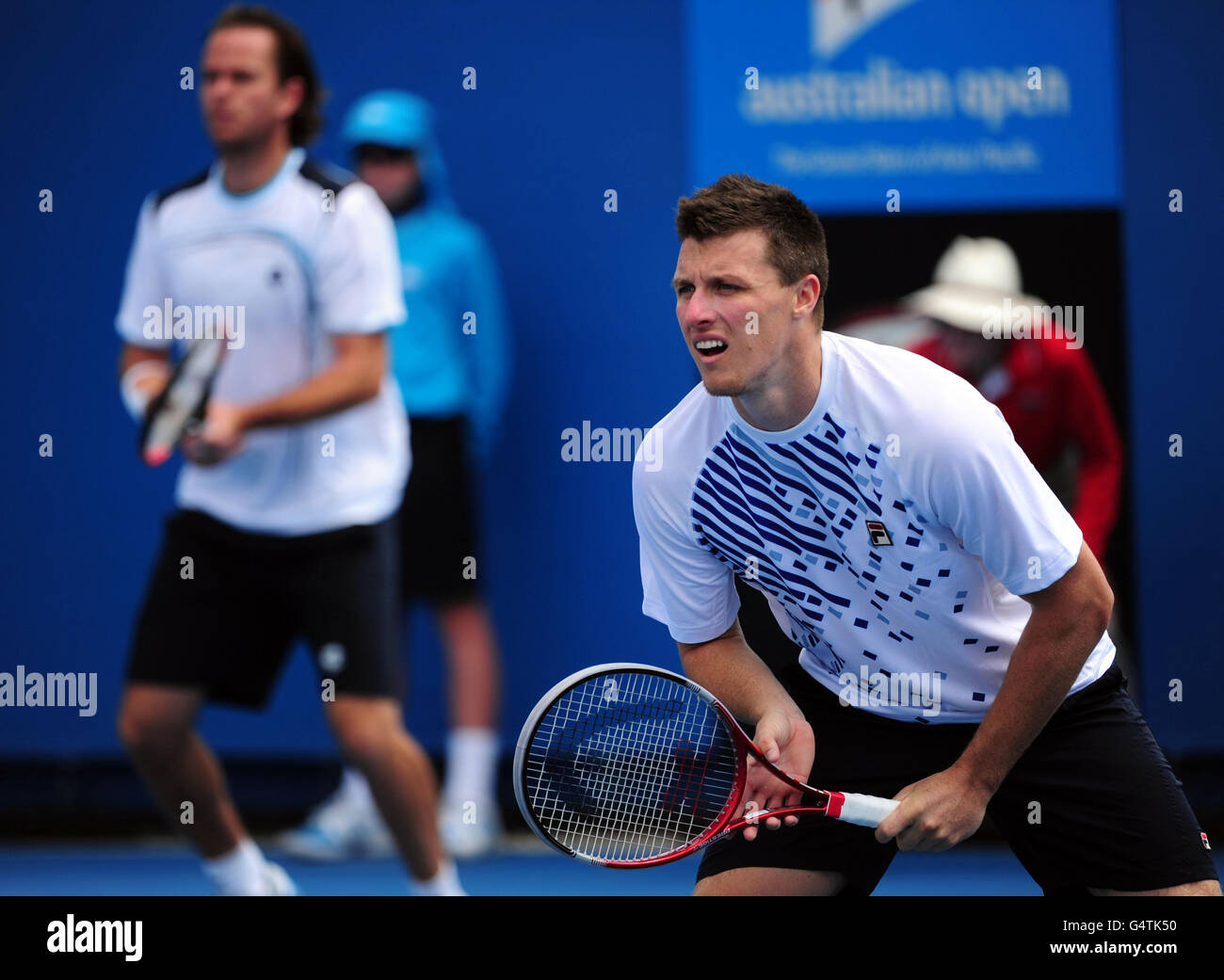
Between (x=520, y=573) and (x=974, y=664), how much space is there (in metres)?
2.68

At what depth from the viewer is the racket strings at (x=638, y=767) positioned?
281 cm

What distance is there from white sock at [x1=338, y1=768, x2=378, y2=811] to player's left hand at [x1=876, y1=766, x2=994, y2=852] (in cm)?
286

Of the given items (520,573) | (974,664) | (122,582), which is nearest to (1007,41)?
(520,573)

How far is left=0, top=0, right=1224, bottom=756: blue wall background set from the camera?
16.9ft

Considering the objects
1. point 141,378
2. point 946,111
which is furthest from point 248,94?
point 946,111

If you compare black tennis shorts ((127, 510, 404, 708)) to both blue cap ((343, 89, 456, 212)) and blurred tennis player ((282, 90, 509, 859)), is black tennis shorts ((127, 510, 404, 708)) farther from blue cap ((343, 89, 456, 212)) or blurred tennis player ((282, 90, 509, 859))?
blue cap ((343, 89, 456, 212))

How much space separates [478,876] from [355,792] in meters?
0.53

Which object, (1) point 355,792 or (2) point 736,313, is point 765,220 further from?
(1) point 355,792

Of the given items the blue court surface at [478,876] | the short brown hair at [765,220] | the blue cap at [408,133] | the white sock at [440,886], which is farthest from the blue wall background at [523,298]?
the short brown hair at [765,220]

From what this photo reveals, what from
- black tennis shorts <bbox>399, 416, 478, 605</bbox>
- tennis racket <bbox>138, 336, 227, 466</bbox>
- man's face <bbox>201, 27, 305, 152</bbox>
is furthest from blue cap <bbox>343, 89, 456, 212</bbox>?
tennis racket <bbox>138, 336, 227, 466</bbox>

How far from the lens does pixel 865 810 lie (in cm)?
264
